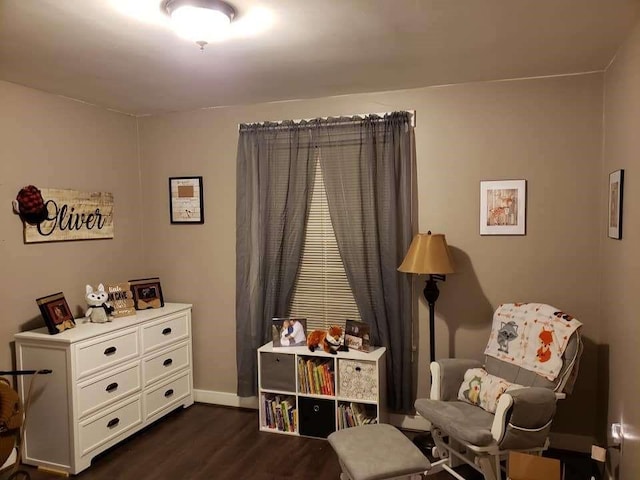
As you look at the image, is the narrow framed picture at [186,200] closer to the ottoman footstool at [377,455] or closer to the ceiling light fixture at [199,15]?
the ceiling light fixture at [199,15]

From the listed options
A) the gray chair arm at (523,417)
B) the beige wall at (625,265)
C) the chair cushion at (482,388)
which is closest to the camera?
the beige wall at (625,265)

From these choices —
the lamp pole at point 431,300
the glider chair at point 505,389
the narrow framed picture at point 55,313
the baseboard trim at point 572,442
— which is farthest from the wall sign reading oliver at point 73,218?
the baseboard trim at point 572,442

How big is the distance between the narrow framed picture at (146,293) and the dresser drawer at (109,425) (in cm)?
75

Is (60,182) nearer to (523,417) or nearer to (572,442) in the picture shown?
(523,417)

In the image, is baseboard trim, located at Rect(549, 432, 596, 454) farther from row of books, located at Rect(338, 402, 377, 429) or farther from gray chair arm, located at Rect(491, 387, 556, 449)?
row of books, located at Rect(338, 402, 377, 429)

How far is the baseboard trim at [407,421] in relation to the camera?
324 cm

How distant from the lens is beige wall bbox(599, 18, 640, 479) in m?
2.22

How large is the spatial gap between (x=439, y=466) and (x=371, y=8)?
104 inches

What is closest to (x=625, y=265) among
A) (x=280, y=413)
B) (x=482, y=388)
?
(x=482, y=388)

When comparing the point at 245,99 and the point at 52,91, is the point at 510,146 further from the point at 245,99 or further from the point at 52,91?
the point at 52,91

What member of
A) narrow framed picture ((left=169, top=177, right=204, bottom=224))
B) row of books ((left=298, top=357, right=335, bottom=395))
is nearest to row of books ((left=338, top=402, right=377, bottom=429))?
row of books ((left=298, top=357, right=335, bottom=395))

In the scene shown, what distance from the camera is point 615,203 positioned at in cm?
265

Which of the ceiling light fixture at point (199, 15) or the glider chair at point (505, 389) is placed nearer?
the ceiling light fixture at point (199, 15)

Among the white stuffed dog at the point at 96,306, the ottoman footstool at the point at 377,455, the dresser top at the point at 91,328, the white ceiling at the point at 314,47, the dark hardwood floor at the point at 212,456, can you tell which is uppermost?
the white ceiling at the point at 314,47
